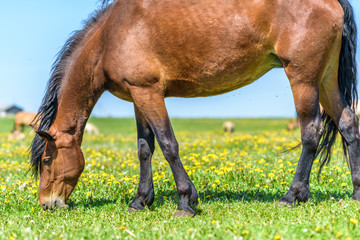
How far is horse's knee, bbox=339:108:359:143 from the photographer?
571 centimetres

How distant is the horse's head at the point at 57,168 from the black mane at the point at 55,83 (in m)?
0.14

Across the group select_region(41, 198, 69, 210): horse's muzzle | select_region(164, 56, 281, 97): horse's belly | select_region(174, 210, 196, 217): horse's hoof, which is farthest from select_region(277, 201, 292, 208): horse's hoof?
select_region(41, 198, 69, 210): horse's muzzle

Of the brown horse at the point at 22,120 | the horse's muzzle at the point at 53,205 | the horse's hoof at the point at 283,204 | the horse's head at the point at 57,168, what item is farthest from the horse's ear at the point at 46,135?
the brown horse at the point at 22,120

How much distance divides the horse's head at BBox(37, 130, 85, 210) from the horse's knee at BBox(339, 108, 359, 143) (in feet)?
12.5

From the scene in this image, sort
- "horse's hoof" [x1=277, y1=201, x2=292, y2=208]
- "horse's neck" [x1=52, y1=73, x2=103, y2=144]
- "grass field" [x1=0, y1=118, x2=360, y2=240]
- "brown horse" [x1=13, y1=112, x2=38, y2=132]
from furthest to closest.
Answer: "brown horse" [x1=13, y1=112, x2=38, y2=132] → "horse's neck" [x1=52, y1=73, x2=103, y2=144] → "horse's hoof" [x1=277, y1=201, x2=292, y2=208] → "grass field" [x1=0, y1=118, x2=360, y2=240]

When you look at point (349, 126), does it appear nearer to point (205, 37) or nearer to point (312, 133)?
point (312, 133)

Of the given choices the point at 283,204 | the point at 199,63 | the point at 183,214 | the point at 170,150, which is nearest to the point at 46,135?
the point at 170,150

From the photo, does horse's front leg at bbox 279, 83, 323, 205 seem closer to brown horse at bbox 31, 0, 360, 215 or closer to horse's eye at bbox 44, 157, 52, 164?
brown horse at bbox 31, 0, 360, 215

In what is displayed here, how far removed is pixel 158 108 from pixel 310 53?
2.07 m

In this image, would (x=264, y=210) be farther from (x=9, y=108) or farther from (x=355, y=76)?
(x=9, y=108)

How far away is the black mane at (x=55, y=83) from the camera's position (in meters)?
5.92

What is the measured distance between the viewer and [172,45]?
17.5 feet

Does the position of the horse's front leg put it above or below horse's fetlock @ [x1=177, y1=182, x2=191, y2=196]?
above

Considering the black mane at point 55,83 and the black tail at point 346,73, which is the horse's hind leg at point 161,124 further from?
the black tail at point 346,73
